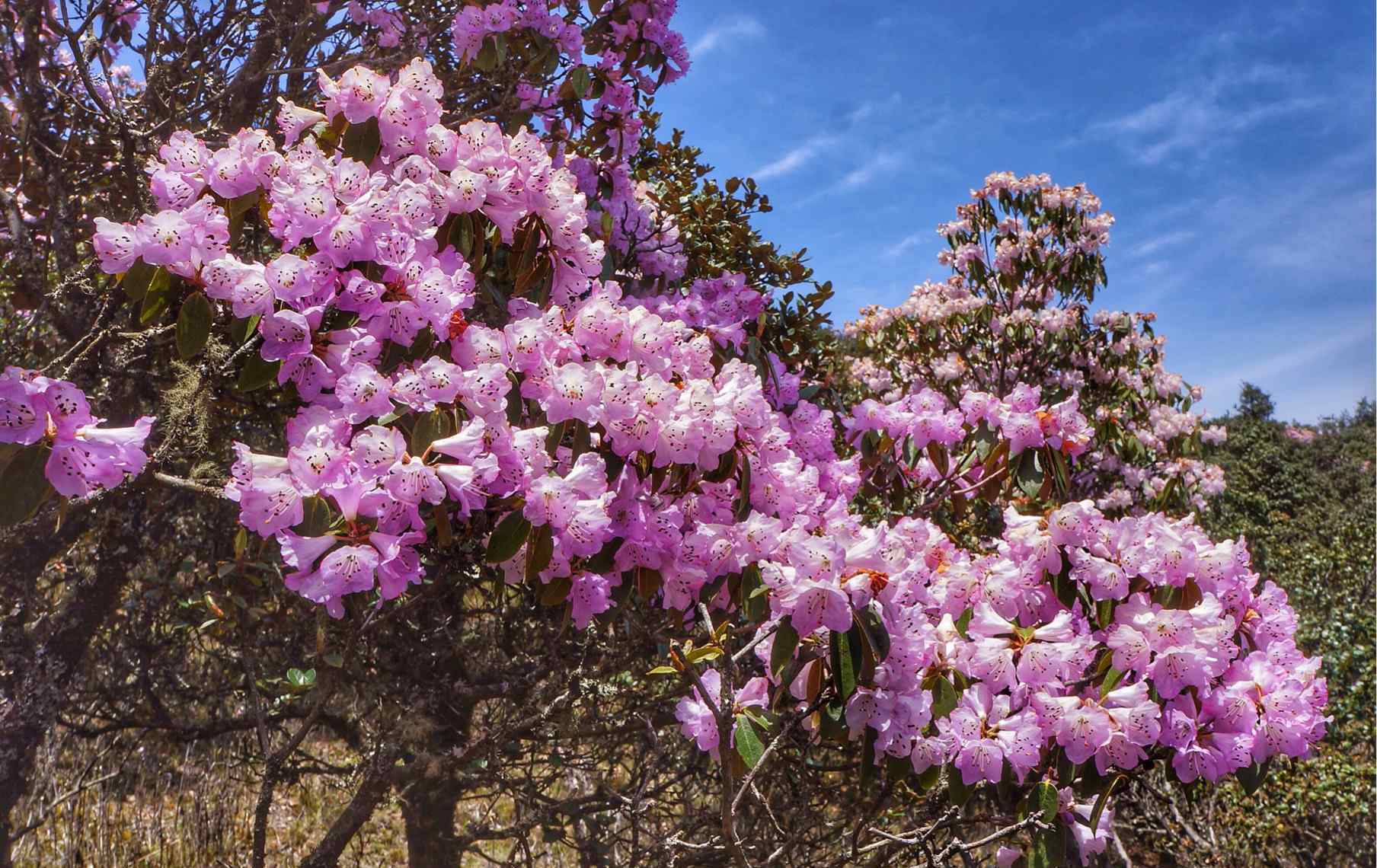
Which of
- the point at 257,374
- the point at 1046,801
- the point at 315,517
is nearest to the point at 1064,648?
the point at 1046,801

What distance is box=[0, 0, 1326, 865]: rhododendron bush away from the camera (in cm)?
144

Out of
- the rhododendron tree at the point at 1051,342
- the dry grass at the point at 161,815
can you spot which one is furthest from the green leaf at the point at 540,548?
the rhododendron tree at the point at 1051,342

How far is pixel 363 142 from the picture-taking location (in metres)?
1.74

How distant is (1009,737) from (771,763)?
1267 millimetres

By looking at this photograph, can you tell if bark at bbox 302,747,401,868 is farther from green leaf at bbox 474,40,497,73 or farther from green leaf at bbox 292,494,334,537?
green leaf at bbox 474,40,497,73

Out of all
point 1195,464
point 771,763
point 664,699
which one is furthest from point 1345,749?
point 664,699

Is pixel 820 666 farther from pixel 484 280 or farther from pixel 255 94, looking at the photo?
pixel 255 94

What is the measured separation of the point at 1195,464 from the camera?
6055 mm

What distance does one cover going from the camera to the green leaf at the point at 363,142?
1.73 meters

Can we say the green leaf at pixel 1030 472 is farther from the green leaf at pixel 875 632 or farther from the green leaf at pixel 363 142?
the green leaf at pixel 363 142

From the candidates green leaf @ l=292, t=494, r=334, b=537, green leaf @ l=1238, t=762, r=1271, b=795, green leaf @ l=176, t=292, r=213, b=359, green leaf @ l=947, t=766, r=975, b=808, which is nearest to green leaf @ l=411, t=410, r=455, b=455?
green leaf @ l=292, t=494, r=334, b=537

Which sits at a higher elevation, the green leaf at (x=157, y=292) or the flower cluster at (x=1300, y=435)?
the flower cluster at (x=1300, y=435)

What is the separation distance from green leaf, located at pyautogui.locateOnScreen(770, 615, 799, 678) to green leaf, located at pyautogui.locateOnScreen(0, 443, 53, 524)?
1134 mm

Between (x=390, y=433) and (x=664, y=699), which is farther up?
(x=390, y=433)
